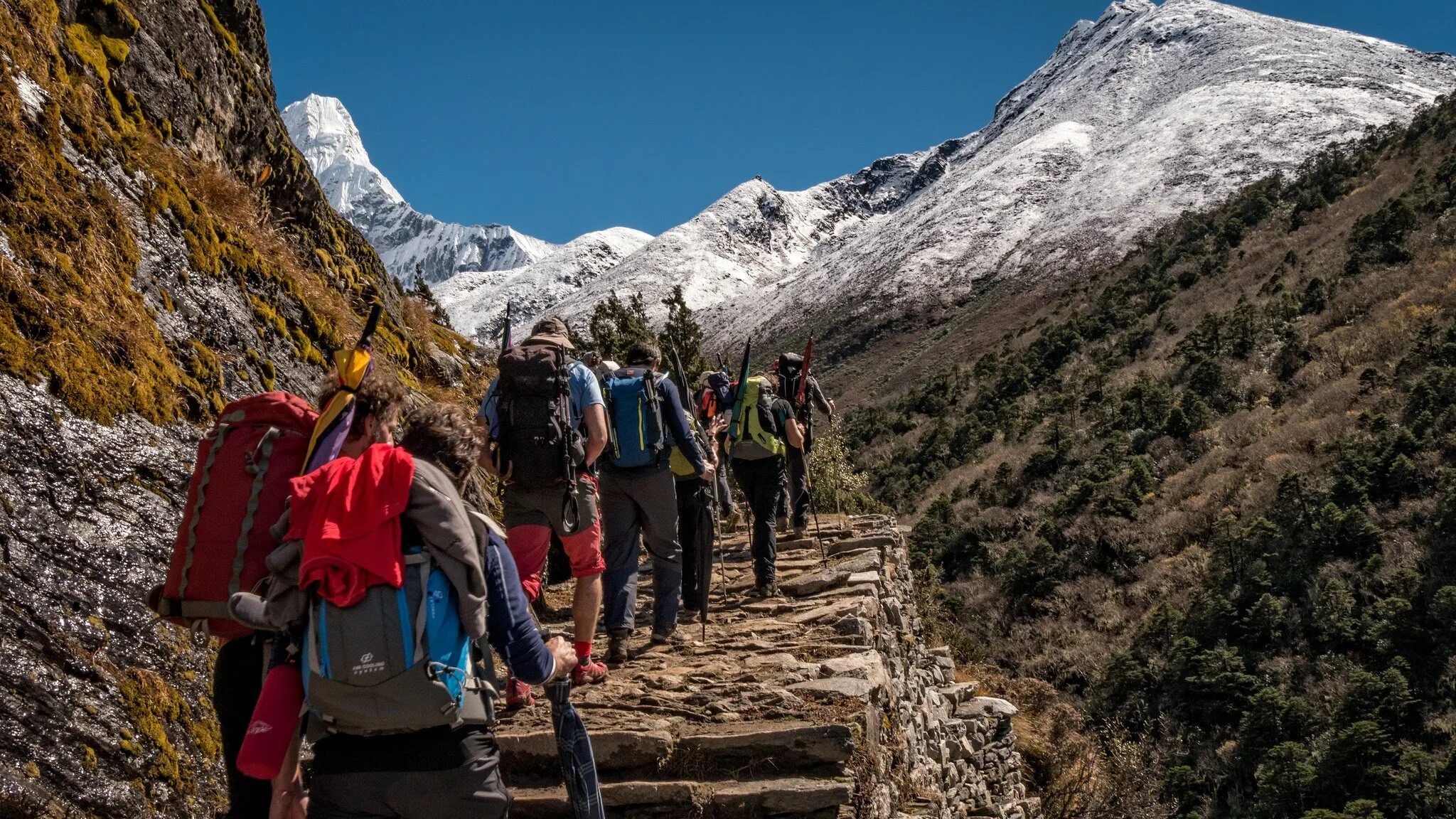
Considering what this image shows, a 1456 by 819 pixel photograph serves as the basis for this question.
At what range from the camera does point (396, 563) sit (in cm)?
231

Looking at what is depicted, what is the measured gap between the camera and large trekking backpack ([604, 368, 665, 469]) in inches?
211

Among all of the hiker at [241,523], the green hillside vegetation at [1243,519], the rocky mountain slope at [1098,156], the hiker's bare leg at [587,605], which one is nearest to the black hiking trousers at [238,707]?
the hiker at [241,523]

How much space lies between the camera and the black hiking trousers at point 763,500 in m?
7.30

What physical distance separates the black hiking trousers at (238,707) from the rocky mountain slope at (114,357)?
1.56 feet

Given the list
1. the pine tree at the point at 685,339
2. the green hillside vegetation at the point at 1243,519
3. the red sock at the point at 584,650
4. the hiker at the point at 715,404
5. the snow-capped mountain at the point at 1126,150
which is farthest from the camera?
the snow-capped mountain at the point at 1126,150

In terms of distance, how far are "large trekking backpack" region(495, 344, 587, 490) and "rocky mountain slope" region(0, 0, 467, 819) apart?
4.58 feet

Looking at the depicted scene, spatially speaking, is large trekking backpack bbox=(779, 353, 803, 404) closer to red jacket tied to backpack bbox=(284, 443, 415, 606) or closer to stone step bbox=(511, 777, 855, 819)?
stone step bbox=(511, 777, 855, 819)

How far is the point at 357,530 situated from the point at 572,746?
1095 millimetres

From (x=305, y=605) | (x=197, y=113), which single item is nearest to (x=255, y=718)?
(x=305, y=605)

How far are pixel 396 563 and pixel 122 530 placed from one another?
2.04 m

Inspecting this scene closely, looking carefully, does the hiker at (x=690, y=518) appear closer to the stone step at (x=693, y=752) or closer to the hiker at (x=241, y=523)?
the stone step at (x=693, y=752)

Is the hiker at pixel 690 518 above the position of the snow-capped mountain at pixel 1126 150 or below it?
below

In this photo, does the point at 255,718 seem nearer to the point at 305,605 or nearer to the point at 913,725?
the point at 305,605

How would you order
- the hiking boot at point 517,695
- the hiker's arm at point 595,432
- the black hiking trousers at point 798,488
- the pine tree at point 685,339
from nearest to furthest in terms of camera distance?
the hiking boot at point 517,695, the hiker's arm at point 595,432, the black hiking trousers at point 798,488, the pine tree at point 685,339
